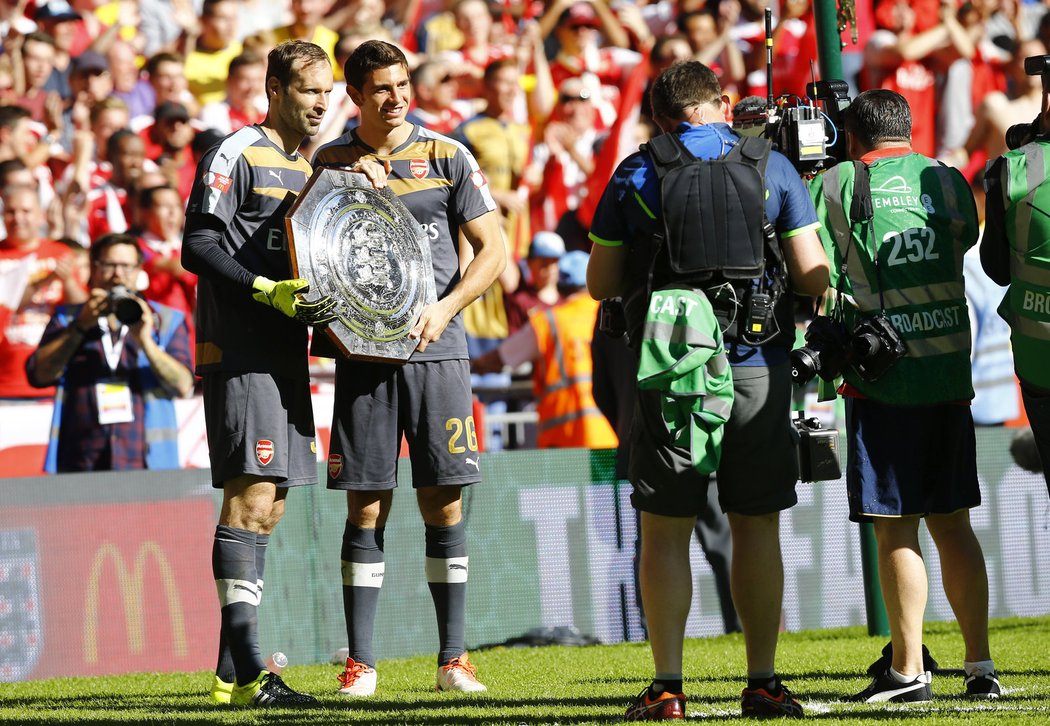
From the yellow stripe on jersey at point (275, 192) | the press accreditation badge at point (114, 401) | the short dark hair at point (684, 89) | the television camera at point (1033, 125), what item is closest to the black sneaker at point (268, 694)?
the yellow stripe on jersey at point (275, 192)

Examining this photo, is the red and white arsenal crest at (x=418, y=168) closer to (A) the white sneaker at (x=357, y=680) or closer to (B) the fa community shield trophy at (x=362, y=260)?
(B) the fa community shield trophy at (x=362, y=260)

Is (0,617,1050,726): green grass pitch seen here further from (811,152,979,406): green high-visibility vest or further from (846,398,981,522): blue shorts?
(811,152,979,406): green high-visibility vest

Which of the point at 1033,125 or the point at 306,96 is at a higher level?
the point at 306,96

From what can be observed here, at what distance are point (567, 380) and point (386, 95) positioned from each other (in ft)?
14.3

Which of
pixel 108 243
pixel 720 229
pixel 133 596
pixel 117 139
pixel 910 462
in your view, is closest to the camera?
pixel 720 229

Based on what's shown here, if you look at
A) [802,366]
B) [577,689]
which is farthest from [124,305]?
[802,366]

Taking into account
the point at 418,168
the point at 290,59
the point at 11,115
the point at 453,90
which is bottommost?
the point at 418,168

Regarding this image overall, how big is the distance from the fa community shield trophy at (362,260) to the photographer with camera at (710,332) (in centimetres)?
102

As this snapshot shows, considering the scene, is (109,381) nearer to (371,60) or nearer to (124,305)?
(124,305)

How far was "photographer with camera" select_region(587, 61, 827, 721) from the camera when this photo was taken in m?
4.62

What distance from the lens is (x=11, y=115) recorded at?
1149 cm

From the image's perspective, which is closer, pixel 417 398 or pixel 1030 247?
pixel 1030 247

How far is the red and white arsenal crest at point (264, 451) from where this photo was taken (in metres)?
5.54

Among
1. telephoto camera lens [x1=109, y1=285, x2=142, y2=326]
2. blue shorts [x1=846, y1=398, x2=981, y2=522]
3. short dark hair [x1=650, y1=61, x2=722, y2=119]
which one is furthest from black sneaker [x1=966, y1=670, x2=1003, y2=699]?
telephoto camera lens [x1=109, y1=285, x2=142, y2=326]
